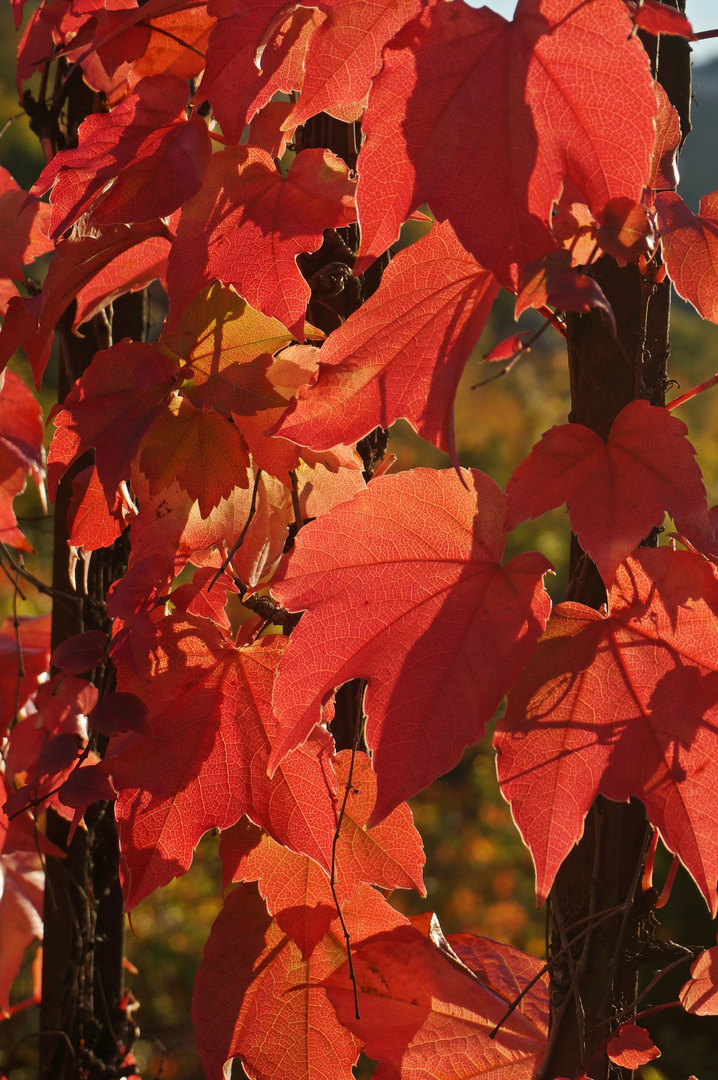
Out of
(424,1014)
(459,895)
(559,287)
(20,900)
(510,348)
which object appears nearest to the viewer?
(559,287)

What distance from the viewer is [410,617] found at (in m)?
0.51

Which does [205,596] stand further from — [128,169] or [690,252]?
[690,252]

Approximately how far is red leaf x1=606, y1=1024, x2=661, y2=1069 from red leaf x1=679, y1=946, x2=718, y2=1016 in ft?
0.12

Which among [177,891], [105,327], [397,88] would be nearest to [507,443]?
[177,891]

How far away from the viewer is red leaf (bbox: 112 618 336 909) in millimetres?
565

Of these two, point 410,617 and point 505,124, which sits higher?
point 505,124

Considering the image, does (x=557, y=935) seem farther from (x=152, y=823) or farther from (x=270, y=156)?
(x=270, y=156)

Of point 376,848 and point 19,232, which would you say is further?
point 19,232

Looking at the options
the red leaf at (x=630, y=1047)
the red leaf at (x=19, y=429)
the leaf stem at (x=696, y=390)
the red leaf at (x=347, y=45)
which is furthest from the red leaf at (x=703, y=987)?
the red leaf at (x=19, y=429)

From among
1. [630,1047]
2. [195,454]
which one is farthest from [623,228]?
[630,1047]

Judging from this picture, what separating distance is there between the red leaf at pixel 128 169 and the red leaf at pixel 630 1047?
2.05ft

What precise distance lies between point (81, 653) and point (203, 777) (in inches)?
5.2

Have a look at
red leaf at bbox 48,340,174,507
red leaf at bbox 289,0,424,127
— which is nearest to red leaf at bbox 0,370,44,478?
red leaf at bbox 48,340,174,507

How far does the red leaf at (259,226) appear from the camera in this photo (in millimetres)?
532
